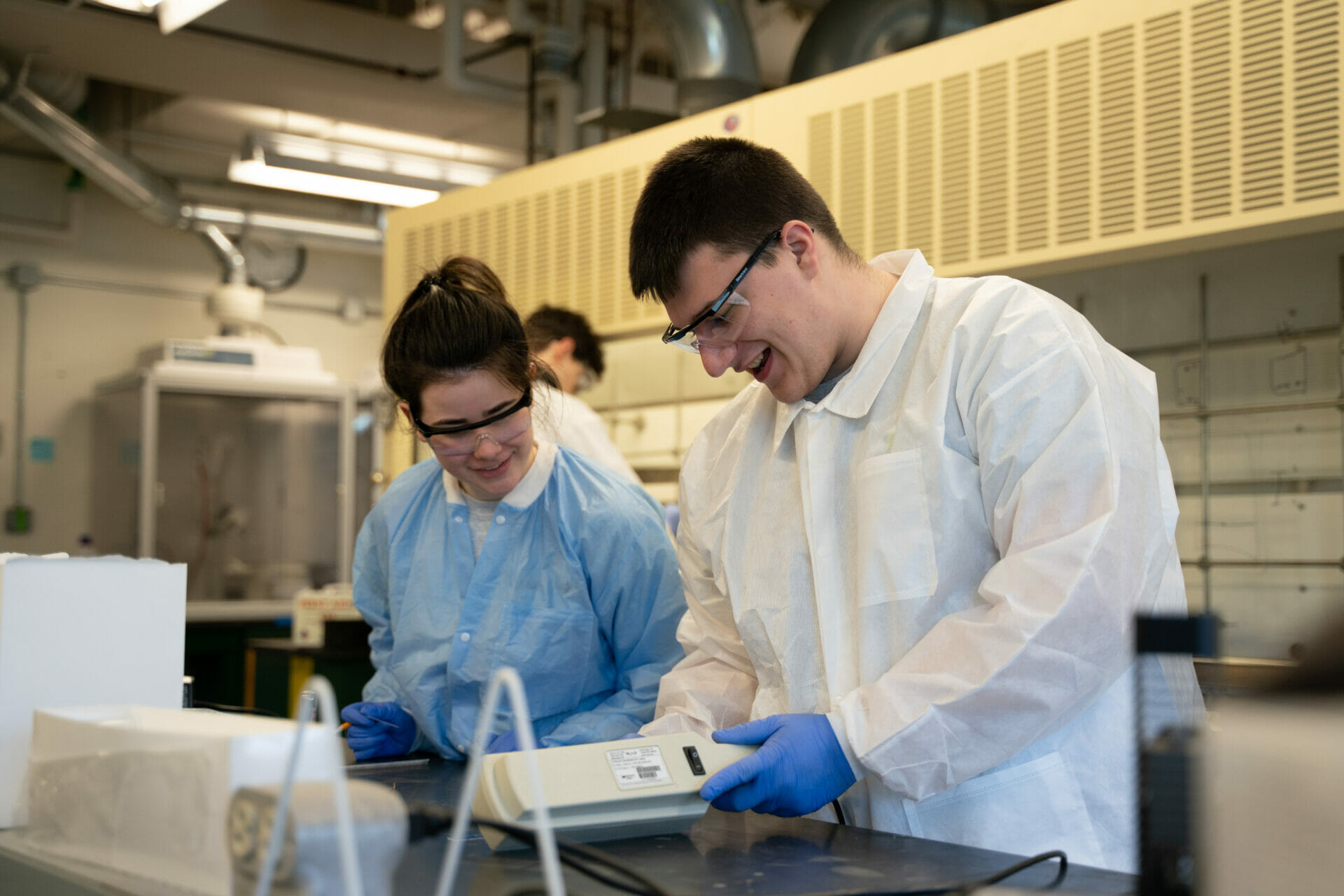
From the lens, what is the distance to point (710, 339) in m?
1.37

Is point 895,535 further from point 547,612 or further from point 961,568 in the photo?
point 547,612

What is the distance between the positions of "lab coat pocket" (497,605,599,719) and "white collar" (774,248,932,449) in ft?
1.57

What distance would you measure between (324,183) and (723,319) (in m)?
3.67

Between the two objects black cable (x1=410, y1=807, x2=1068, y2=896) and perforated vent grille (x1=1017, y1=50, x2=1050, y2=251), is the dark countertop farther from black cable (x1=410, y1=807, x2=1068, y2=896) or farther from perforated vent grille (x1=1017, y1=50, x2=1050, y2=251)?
perforated vent grille (x1=1017, y1=50, x2=1050, y2=251)

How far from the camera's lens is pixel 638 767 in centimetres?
104

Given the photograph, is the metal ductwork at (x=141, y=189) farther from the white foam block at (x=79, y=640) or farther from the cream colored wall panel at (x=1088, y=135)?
the white foam block at (x=79, y=640)

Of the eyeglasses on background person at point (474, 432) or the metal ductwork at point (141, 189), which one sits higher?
the metal ductwork at point (141, 189)

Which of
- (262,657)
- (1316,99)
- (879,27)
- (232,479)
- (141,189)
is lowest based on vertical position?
(262,657)

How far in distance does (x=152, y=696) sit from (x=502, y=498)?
63 cm

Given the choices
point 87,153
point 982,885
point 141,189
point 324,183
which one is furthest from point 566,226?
point 982,885

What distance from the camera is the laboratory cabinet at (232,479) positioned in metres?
5.11

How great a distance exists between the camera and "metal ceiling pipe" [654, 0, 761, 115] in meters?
3.38

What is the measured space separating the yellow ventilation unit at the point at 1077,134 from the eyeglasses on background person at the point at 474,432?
131 centimetres

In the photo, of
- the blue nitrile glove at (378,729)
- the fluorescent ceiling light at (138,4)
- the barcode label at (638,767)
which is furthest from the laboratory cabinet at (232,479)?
the barcode label at (638,767)
